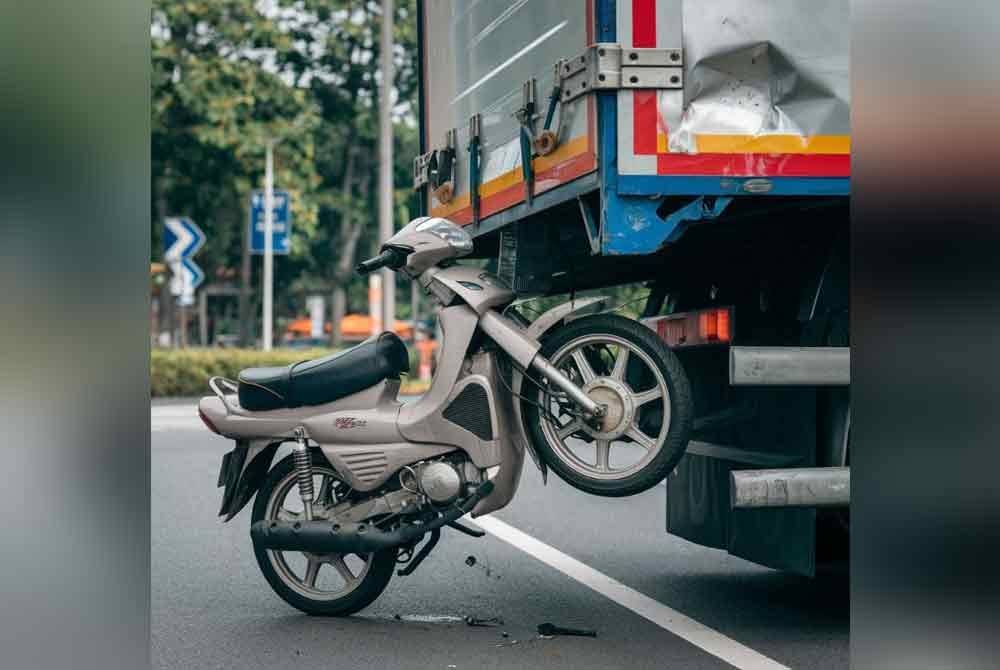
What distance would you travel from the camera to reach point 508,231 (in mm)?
6527

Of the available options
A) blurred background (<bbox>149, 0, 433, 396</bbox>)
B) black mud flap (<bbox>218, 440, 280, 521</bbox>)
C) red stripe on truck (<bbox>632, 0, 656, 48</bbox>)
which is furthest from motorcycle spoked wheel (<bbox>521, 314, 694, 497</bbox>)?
blurred background (<bbox>149, 0, 433, 396</bbox>)

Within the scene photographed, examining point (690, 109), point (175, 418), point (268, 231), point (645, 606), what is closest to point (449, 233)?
point (690, 109)

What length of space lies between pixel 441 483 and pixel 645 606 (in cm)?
126

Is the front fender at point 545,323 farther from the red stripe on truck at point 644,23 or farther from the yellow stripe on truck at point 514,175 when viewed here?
the red stripe on truck at point 644,23

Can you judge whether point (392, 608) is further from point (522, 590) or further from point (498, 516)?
point (498, 516)

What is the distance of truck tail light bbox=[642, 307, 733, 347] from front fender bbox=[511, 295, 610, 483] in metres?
0.48

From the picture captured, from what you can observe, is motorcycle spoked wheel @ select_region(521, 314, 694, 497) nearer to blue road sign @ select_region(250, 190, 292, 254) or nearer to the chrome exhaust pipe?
the chrome exhaust pipe

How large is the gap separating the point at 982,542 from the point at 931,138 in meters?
0.56

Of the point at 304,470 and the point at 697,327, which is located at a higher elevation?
the point at 697,327

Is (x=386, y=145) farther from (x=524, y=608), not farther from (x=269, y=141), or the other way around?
(x=524, y=608)

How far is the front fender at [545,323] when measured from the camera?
5.79 metres

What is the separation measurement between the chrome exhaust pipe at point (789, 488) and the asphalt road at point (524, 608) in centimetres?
55

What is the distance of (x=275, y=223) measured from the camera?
2966cm

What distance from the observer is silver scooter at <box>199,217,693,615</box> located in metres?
5.61
